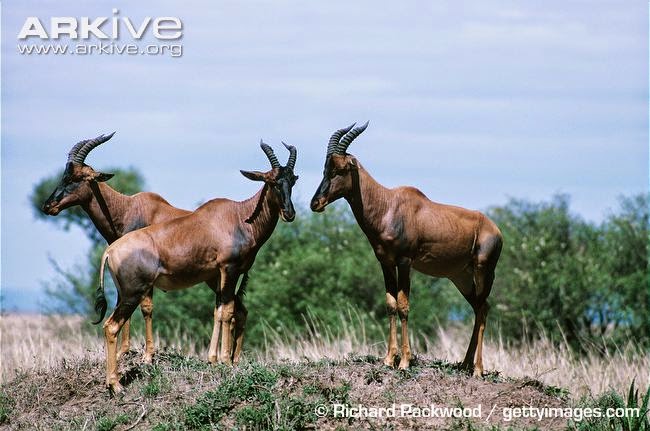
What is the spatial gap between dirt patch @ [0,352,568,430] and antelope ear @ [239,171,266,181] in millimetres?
2507

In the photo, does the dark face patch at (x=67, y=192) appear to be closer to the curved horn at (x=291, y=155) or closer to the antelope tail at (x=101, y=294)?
the antelope tail at (x=101, y=294)

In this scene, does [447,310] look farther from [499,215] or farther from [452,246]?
[452,246]

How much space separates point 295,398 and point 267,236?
2.33 m

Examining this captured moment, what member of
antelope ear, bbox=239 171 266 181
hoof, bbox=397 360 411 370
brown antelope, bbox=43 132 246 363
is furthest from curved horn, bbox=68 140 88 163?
hoof, bbox=397 360 411 370

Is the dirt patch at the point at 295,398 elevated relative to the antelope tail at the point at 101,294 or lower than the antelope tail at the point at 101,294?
lower

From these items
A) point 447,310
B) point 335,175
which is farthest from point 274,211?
point 447,310

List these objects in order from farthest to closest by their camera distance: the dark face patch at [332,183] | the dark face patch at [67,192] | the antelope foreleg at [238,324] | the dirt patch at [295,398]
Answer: the dark face patch at [67,192] < the antelope foreleg at [238,324] < the dark face patch at [332,183] < the dirt patch at [295,398]

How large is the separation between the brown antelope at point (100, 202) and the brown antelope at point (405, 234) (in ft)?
10.1

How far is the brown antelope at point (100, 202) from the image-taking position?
15.5 metres

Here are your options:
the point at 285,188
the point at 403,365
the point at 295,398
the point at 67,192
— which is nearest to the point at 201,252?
the point at 285,188

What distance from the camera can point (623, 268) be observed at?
1355 inches

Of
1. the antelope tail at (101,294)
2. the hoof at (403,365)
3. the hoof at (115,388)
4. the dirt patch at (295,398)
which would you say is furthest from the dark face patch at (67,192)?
the hoof at (403,365)

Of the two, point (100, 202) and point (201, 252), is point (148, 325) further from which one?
point (100, 202)

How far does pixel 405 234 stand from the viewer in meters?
14.1
